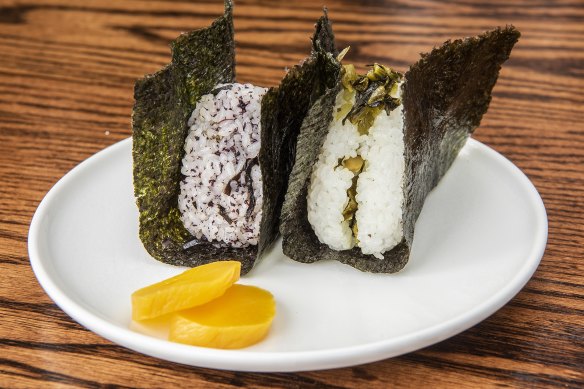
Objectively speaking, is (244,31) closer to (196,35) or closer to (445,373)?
(196,35)

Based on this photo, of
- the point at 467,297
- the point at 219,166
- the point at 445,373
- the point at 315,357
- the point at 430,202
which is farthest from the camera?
the point at 430,202

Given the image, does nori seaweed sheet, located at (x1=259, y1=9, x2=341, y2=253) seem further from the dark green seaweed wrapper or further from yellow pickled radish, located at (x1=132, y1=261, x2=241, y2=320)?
yellow pickled radish, located at (x1=132, y1=261, x2=241, y2=320)

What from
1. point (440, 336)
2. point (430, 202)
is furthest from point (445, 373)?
point (430, 202)

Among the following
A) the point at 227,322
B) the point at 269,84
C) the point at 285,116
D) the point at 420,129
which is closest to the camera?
the point at 227,322

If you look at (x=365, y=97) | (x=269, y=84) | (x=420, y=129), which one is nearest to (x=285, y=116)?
(x=365, y=97)

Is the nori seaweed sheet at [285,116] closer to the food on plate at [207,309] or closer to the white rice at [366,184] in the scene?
the white rice at [366,184]

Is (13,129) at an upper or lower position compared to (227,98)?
lower

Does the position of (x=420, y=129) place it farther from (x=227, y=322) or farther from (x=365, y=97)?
(x=227, y=322)
